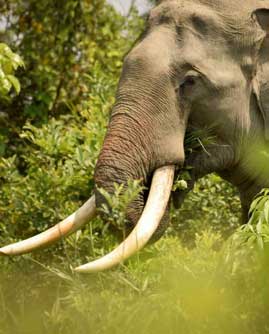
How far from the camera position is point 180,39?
230 inches

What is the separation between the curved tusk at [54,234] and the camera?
5406mm

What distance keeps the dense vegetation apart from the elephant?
0.30 meters

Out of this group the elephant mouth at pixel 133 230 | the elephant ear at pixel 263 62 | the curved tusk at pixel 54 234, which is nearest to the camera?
the elephant mouth at pixel 133 230

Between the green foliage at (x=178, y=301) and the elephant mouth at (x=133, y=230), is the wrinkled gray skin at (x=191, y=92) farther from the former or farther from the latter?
the green foliage at (x=178, y=301)

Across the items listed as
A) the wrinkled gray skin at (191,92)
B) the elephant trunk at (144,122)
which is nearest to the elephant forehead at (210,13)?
the wrinkled gray skin at (191,92)

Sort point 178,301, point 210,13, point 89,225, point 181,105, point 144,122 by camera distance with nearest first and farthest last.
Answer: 1. point 178,301
2. point 144,122
3. point 181,105
4. point 210,13
5. point 89,225

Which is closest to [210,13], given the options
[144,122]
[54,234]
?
[144,122]

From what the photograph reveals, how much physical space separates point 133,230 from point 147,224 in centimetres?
9

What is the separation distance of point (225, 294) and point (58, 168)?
2.56 metres

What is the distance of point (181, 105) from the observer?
5.80 meters

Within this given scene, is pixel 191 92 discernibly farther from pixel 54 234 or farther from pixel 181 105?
pixel 54 234

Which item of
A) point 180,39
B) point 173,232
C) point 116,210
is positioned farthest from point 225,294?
point 173,232

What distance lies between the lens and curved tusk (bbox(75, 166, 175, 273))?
4969 millimetres

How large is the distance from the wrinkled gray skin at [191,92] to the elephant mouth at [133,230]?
70 millimetres
